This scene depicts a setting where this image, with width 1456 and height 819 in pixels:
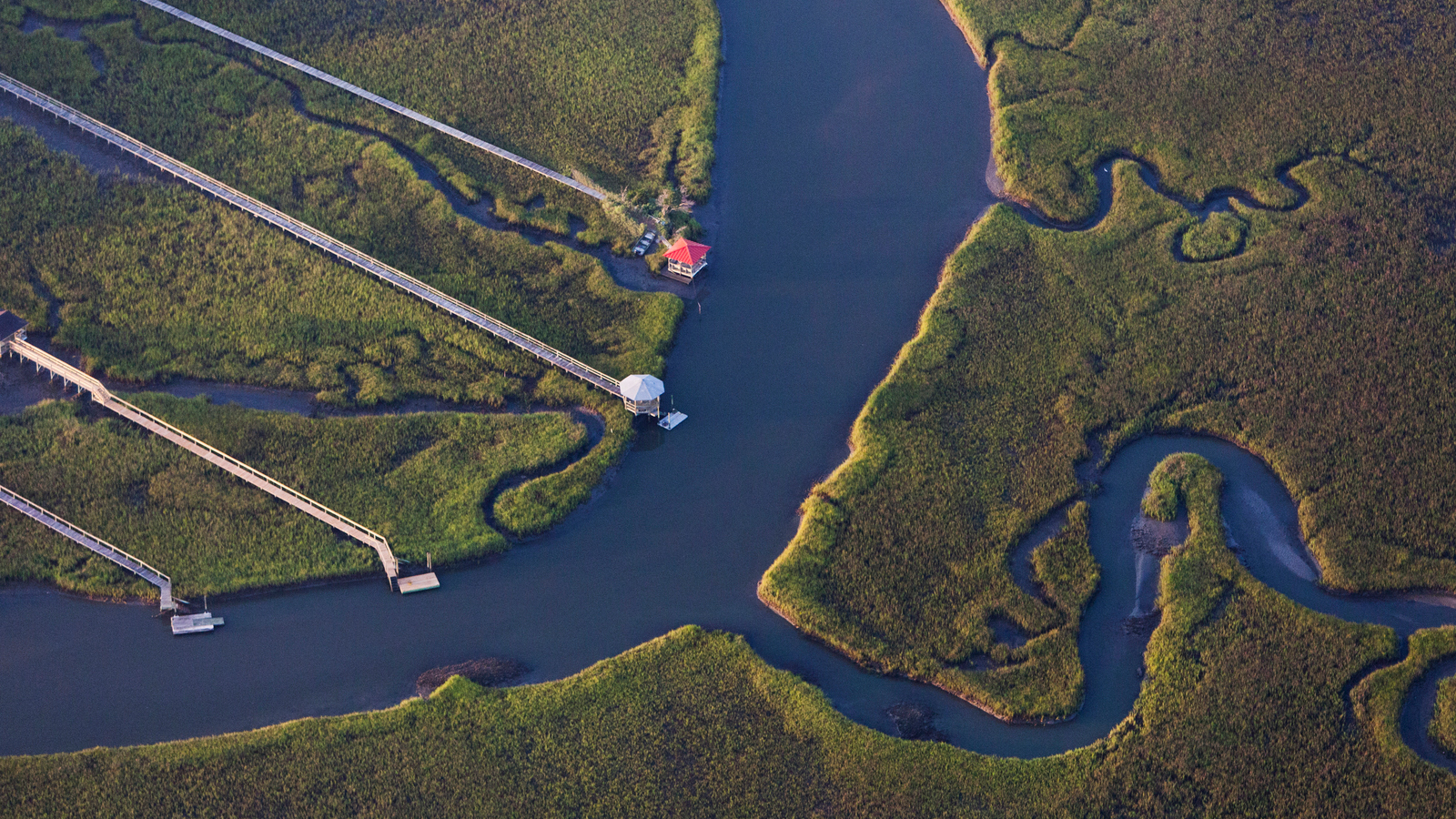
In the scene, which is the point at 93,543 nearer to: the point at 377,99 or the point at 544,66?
the point at 377,99

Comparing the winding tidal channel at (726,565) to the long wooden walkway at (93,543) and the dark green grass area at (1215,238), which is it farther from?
the dark green grass area at (1215,238)

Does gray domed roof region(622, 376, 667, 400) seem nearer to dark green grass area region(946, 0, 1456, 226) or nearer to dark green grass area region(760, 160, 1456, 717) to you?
dark green grass area region(760, 160, 1456, 717)

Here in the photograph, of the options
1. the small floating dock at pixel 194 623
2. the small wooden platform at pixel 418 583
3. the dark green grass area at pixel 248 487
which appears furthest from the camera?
the dark green grass area at pixel 248 487

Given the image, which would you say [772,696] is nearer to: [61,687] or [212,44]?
[61,687]

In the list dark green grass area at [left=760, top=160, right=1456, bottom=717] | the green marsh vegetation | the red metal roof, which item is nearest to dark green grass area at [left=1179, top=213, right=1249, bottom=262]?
the green marsh vegetation

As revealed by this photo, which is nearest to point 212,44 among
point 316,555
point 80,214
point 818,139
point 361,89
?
point 361,89

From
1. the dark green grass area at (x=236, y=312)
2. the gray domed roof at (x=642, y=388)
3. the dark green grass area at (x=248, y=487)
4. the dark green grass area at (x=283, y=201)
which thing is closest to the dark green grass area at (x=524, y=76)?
the dark green grass area at (x=283, y=201)

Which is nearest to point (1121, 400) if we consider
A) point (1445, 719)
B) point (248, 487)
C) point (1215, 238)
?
point (1215, 238)
